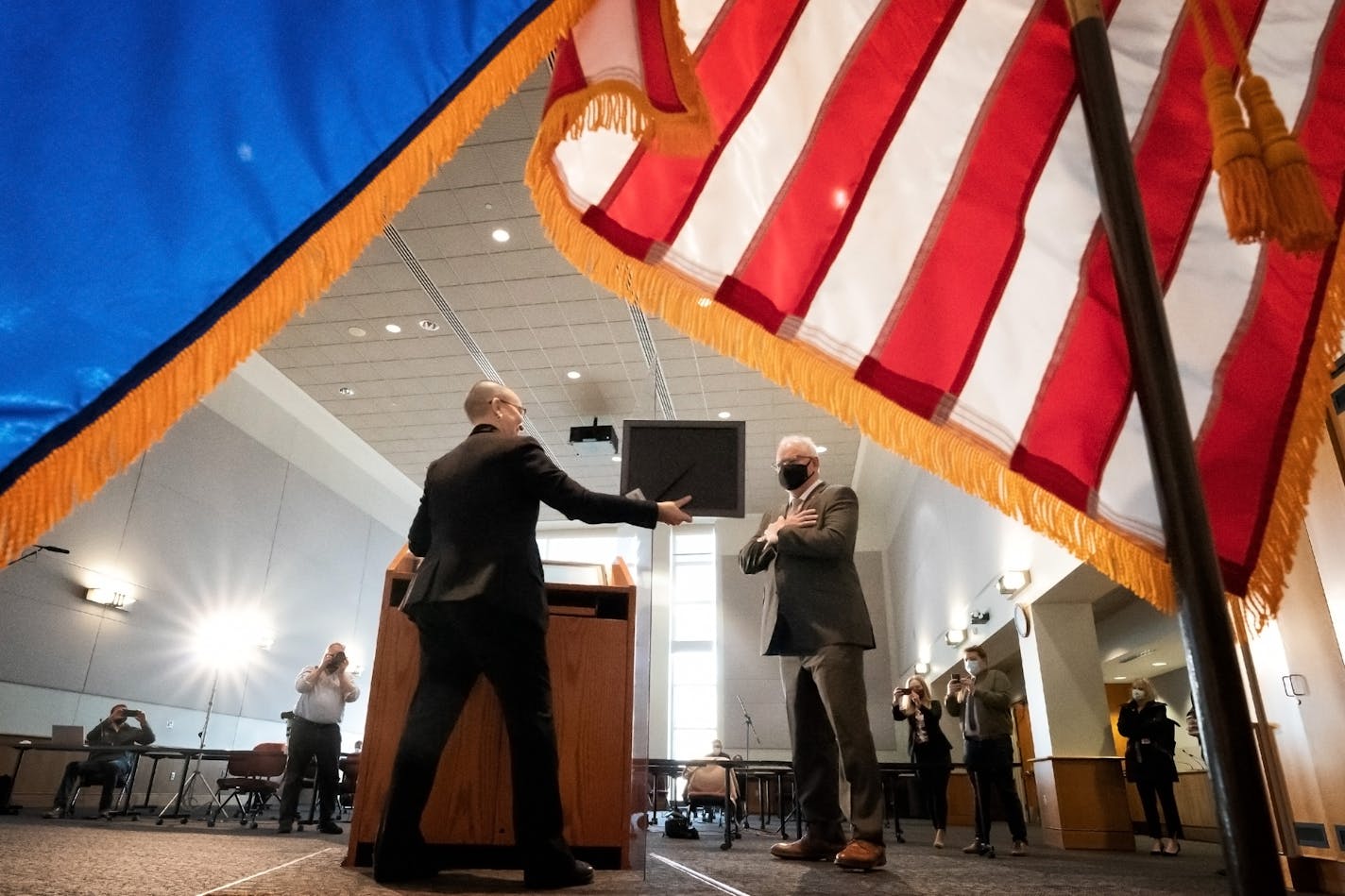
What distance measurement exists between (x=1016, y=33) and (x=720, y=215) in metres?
0.68

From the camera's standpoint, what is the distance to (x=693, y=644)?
47.5 ft

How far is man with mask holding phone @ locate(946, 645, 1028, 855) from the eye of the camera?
4.29 m

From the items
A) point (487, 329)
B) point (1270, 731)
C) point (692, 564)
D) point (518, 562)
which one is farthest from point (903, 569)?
point (518, 562)

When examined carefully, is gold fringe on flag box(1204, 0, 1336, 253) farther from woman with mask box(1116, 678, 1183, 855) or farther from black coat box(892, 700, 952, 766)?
woman with mask box(1116, 678, 1183, 855)

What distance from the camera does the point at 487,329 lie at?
9.01 meters

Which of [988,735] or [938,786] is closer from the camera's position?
A: [988,735]

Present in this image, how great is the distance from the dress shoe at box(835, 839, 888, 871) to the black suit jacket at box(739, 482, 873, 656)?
1.92ft

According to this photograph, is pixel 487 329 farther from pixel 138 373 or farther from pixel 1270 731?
pixel 138 373

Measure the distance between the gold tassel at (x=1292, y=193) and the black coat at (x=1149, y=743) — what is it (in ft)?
17.1

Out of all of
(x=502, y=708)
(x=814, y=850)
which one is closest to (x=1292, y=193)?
(x=502, y=708)

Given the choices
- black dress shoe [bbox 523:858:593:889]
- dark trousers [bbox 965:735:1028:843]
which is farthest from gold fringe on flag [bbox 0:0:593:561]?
dark trousers [bbox 965:735:1028:843]

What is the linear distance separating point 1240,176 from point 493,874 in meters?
2.24

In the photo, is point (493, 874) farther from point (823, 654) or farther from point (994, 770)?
point (994, 770)

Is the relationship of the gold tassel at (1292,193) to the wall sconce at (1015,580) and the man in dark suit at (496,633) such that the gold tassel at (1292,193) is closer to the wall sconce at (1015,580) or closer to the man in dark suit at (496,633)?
the man in dark suit at (496,633)
